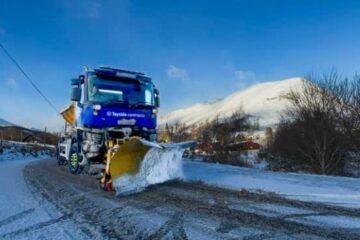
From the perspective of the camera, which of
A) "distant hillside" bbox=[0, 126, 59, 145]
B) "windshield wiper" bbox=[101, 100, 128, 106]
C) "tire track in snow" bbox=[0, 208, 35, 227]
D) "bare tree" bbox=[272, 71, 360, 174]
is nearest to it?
"tire track in snow" bbox=[0, 208, 35, 227]

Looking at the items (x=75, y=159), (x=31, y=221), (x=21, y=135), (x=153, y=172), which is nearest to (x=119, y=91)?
(x=75, y=159)

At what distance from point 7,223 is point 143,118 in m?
5.77

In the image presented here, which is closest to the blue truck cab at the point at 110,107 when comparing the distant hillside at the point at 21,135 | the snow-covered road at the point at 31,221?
the snow-covered road at the point at 31,221

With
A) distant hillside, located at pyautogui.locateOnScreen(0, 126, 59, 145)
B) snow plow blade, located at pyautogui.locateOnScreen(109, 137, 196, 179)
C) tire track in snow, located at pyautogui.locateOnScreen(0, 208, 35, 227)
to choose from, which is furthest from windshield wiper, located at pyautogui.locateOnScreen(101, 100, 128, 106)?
distant hillside, located at pyautogui.locateOnScreen(0, 126, 59, 145)

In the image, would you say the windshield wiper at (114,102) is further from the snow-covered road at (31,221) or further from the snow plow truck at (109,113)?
the snow-covered road at (31,221)

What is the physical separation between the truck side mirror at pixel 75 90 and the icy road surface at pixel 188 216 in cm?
310

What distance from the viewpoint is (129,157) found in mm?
9445

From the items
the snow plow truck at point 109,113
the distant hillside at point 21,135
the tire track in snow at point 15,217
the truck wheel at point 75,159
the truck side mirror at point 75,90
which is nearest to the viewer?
the tire track in snow at point 15,217

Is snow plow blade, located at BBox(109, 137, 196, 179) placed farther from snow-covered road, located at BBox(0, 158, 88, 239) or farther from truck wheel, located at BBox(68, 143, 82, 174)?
truck wheel, located at BBox(68, 143, 82, 174)

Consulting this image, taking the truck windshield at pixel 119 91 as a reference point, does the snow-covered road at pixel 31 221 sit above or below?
below

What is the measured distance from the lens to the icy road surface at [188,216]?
5020 millimetres

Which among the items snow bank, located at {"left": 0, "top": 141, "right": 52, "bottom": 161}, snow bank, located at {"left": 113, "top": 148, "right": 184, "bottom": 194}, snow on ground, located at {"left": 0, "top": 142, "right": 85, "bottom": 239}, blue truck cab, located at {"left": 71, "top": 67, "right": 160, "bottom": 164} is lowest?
snow on ground, located at {"left": 0, "top": 142, "right": 85, "bottom": 239}

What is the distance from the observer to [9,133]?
100438mm

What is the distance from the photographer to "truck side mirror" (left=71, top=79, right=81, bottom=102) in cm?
1124
